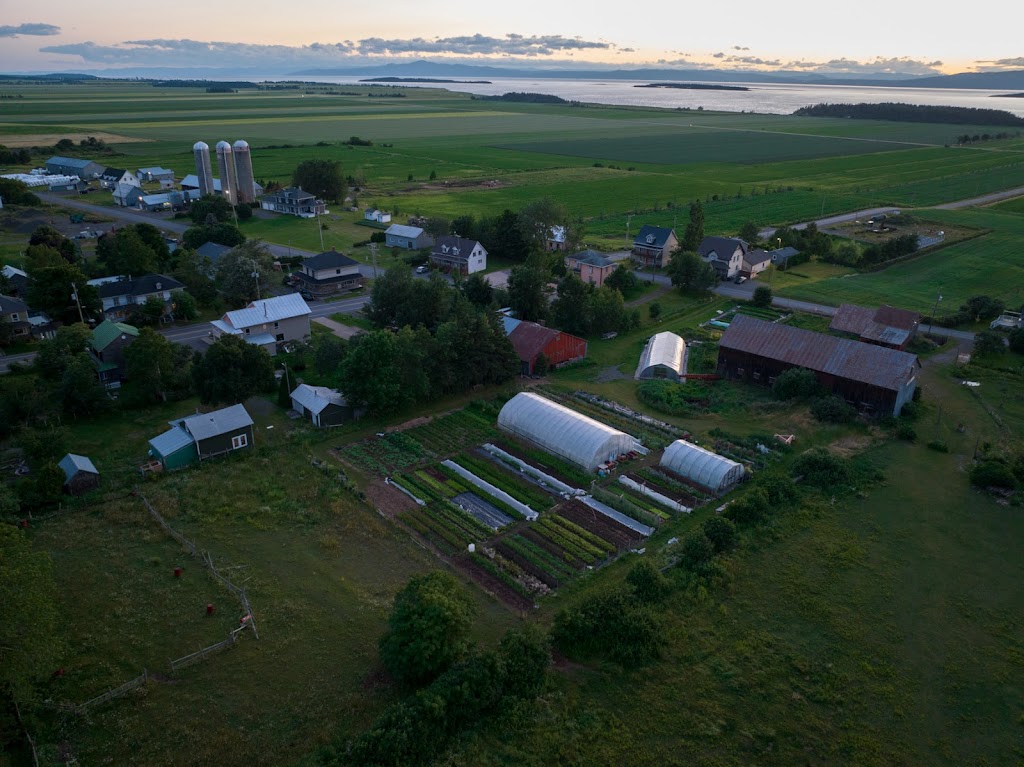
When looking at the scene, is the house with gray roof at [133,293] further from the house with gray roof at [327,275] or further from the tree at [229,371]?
the tree at [229,371]

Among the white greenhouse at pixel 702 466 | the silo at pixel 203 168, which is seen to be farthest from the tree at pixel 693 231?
the silo at pixel 203 168

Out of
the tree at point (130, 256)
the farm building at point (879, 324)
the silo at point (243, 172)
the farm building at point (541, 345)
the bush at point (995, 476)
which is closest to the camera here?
the bush at point (995, 476)

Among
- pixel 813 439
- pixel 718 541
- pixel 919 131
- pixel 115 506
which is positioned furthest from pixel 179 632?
pixel 919 131

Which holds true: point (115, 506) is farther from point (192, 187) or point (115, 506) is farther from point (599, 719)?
point (192, 187)

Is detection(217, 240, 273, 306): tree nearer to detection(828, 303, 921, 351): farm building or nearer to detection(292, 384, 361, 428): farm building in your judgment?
detection(292, 384, 361, 428): farm building

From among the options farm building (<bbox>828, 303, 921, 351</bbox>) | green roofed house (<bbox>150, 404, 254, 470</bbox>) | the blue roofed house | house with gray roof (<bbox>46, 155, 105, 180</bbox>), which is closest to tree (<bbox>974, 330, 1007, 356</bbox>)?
farm building (<bbox>828, 303, 921, 351</bbox>)

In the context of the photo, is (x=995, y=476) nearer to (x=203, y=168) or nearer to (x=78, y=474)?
(x=78, y=474)
